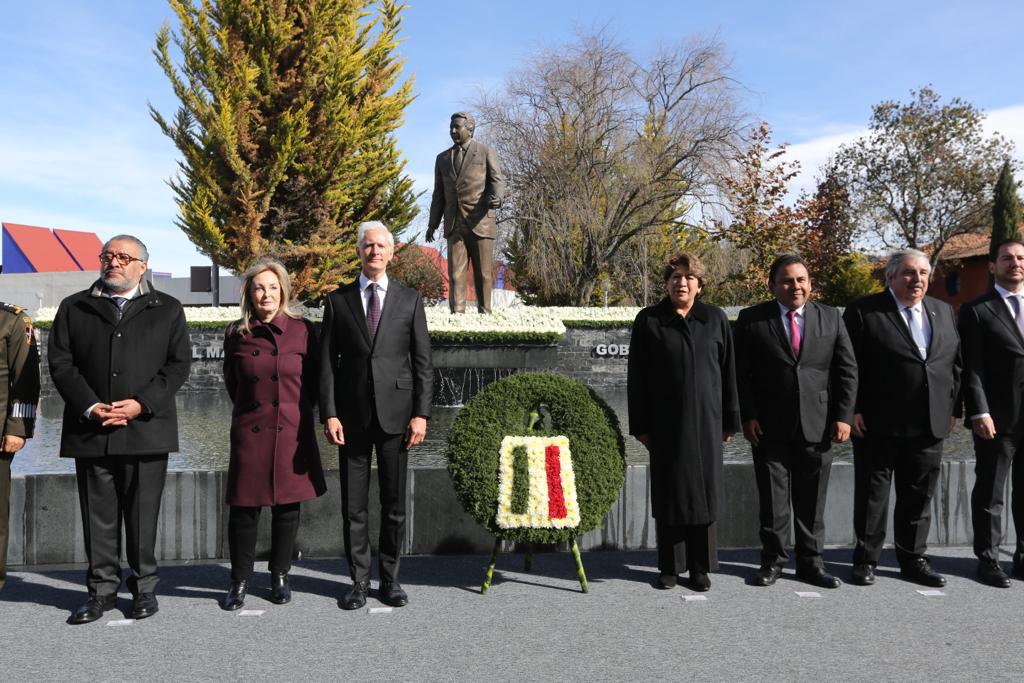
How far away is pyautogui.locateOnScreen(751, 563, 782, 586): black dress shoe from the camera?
14.8ft

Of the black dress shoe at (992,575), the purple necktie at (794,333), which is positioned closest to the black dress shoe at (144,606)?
the purple necktie at (794,333)

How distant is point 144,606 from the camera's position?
155 inches

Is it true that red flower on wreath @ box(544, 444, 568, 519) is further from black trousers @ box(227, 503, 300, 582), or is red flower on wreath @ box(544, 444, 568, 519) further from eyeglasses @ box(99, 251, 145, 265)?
eyeglasses @ box(99, 251, 145, 265)

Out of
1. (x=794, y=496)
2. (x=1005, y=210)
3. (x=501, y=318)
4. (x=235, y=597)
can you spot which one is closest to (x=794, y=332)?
(x=794, y=496)

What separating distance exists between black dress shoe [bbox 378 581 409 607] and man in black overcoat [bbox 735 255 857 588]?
196 centimetres

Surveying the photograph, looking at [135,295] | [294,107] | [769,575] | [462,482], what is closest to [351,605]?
[462,482]

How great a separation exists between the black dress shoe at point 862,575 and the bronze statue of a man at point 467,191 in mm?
8568

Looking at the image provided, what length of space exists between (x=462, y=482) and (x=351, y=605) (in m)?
0.87

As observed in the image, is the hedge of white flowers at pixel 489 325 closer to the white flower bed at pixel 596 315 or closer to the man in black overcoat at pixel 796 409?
the white flower bed at pixel 596 315

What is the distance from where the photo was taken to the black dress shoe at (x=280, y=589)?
4.16 meters

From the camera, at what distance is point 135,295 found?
417 centimetres

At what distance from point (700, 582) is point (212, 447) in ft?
19.1

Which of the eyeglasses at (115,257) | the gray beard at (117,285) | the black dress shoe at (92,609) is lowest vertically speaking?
the black dress shoe at (92,609)

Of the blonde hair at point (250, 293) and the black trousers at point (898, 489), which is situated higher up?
the blonde hair at point (250, 293)
